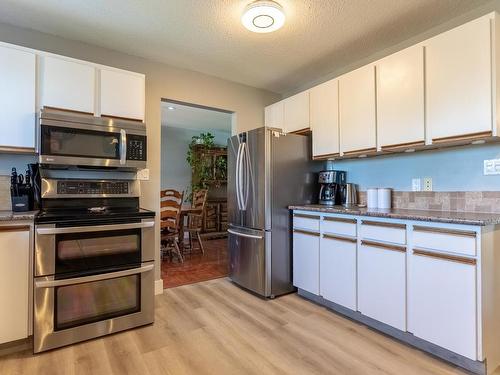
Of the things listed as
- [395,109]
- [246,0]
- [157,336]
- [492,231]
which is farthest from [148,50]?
[492,231]

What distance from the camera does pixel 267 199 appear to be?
2.78 m

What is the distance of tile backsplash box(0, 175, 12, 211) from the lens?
7.39 feet

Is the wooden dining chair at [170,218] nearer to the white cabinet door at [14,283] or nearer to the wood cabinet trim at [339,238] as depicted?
the white cabinet door at [14,283]

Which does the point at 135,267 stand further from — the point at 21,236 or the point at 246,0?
the point at 246,0

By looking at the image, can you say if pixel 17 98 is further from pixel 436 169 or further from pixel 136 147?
pixel 436 169

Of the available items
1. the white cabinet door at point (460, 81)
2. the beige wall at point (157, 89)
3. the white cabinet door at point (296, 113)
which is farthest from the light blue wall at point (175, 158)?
the white cabinet door at point (460, 81)

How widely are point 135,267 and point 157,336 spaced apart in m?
0.53

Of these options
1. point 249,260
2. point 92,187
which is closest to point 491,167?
point 249,260

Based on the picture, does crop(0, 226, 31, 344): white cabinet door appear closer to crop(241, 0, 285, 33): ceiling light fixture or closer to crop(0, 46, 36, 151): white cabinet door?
crop(0, 46, 36, 151): white cabinet door

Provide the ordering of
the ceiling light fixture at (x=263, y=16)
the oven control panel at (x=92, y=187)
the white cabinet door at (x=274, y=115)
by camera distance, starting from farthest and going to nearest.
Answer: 1. the white cabinet door at (x=274, y=115)
2. the oven control panel at (x=92, y=187)
3. the ceiling light fixture at (x=263, y=16)

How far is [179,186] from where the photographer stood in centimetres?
627

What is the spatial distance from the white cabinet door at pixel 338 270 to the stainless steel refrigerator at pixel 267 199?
469 mm

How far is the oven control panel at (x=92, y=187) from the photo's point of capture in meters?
2.36

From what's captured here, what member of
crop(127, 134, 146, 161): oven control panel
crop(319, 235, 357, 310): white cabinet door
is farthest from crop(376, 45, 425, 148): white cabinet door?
crop(127, 134, 146, 161): oven control panel
